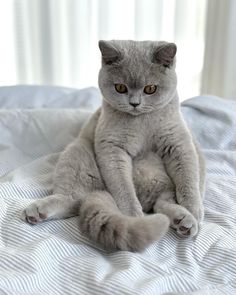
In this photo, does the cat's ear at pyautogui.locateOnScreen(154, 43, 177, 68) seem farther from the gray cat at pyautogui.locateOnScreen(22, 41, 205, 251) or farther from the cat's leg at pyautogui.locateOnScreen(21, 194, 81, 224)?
the cat's leg at pyautogui.locateOnScreen(21, 194, 81, 224)

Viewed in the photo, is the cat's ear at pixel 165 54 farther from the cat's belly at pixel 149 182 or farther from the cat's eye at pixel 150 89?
the cat's belly at pixel 149 182

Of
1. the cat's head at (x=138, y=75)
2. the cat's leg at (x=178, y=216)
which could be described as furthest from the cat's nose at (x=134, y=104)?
the cat's leg at (x=178, y=216)

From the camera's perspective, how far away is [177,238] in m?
0.93

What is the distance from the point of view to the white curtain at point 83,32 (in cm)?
188

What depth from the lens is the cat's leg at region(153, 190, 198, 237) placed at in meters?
0.92

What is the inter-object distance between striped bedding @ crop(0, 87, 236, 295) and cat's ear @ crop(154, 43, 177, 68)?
0.37 m

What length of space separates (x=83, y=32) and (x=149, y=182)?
1.09m

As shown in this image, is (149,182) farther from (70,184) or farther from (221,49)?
(221,49)

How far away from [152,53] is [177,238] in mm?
467

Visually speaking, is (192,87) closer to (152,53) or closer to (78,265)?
(152,53)

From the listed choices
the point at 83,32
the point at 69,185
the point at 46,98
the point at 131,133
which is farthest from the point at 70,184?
the point at 83,32

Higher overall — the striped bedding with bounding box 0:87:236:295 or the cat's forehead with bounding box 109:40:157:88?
the cat's forehead with bounding box 109:40:157:88

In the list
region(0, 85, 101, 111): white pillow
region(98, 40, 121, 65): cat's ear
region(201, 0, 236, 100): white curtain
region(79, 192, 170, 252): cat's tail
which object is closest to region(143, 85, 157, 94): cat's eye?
region(98, 40, 121, 65): cat's ear

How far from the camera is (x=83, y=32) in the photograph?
1.92 m
